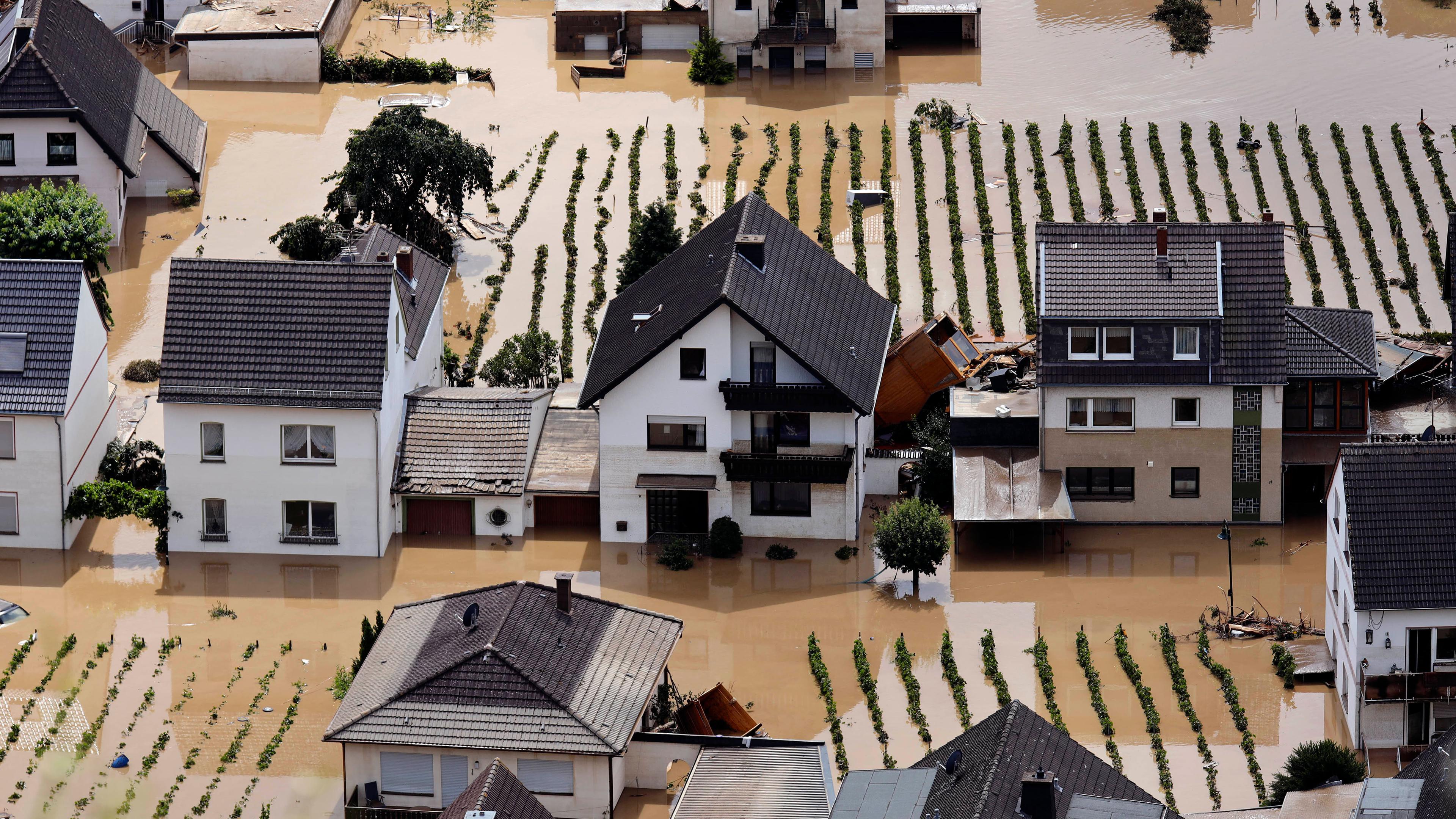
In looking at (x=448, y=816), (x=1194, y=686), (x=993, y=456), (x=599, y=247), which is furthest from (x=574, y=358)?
(x=448, y=816)

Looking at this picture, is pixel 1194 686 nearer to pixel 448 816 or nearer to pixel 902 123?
pixel 448 816

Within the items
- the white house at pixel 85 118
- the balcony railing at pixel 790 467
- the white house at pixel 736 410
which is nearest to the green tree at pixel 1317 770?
the balcony railing at pixel 790 467

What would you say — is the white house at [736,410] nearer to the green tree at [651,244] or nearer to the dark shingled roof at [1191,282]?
the dark shingled roof at [1191,282]

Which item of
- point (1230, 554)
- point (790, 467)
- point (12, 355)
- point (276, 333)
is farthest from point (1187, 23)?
point (12, 355)

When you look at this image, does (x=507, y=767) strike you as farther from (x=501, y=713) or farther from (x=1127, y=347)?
(x=1127, y=347)

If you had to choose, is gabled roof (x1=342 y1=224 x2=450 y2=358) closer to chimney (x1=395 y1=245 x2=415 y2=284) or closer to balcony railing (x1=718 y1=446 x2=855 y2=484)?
chimney (x1=395 y1=245 x2=415 y2=284)

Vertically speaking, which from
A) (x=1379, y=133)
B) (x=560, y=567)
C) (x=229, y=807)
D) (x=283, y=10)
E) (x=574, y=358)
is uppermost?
(x=283, y=10)
